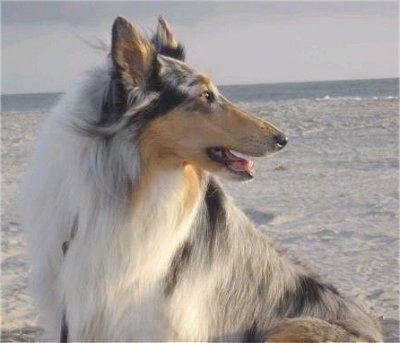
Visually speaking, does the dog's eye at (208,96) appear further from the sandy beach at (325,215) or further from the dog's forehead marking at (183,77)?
the sandy beach at (325,215)

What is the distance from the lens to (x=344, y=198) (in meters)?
11.6

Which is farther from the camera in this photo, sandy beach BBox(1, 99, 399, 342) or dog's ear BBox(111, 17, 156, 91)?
sandy beach BBox(1, 99, 399, 342)

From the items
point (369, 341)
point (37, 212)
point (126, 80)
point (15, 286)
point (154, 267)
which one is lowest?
point (15, 286)

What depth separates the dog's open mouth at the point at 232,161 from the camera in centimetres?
459

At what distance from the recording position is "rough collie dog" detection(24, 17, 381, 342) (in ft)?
14.6

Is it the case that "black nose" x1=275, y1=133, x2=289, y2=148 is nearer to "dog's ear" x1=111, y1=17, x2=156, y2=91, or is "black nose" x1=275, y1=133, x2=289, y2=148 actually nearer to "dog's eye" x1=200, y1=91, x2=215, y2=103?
"dog's eye" x1=200, y1=91, x2=215, y2=103

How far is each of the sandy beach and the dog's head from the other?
249 centimetres

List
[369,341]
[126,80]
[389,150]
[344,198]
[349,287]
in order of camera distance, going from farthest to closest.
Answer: [389,150] → [344,198] → [349,287] → [369,341] → [126,80]

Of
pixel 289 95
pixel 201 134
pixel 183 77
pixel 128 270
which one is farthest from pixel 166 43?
pixel 289 95

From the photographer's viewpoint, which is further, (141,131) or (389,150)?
(389,150)

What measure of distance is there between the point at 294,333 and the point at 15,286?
388cm

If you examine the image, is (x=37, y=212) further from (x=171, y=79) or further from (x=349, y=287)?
(x=349, y=287)

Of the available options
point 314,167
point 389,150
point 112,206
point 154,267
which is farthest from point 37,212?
A: point 389,150

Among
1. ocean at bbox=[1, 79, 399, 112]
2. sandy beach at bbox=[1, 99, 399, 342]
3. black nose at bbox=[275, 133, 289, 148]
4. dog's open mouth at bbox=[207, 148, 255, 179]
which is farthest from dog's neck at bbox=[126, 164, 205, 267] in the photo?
ocean at bbox=[1, 79, 399, 112]
